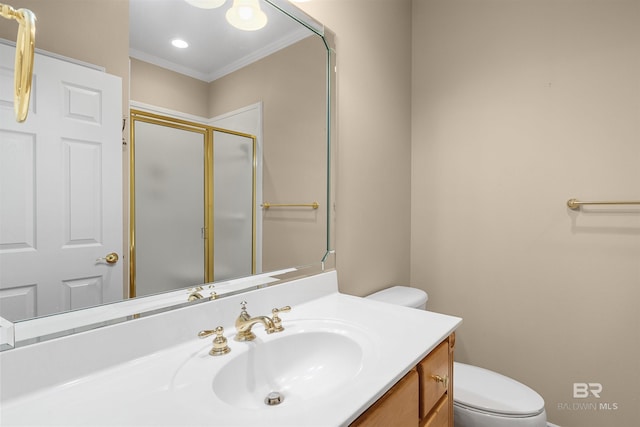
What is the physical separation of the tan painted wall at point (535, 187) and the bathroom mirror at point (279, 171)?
83 cm

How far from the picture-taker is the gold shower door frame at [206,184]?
766 millimetres

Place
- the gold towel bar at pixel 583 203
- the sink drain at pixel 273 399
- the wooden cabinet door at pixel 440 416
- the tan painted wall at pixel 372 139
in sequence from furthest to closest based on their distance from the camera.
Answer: the tan painted wall at pixel 372 139 < the gold towel bar at pixel 583 203 < the wooden cabinet door at pixel 440 416 < the sink drain at pixel 273 399

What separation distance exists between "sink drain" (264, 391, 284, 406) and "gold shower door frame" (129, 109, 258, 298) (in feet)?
1.16

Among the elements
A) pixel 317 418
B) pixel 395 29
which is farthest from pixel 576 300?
pixel 395 29

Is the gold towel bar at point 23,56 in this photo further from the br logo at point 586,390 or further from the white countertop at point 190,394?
the br logo at point 586,390

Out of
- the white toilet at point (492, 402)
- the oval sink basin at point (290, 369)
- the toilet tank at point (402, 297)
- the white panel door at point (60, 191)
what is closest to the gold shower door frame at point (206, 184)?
the white panel door at point (60, 191)

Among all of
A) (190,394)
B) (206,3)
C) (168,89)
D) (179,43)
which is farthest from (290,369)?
(206,3)

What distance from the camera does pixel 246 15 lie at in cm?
107

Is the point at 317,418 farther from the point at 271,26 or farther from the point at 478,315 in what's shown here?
the point at 478,315

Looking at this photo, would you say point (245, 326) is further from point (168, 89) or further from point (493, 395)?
point (493, 395)

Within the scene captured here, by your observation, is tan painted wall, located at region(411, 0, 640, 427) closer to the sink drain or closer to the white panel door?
the sink drain

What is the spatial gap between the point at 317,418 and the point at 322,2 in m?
1.46

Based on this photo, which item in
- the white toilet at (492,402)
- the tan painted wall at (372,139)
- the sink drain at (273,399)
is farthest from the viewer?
the tan painted wall at (372,139)

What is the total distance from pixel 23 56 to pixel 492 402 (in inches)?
65.3
